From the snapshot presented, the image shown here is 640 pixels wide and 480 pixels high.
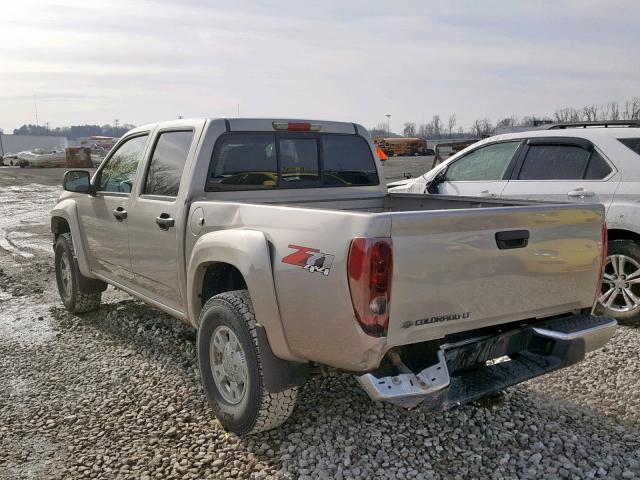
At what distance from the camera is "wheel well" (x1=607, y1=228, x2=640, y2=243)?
Result: 5.41 metres

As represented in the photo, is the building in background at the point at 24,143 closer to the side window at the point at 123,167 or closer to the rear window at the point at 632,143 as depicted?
the side window at the point at 123,167

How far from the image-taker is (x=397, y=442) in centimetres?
343

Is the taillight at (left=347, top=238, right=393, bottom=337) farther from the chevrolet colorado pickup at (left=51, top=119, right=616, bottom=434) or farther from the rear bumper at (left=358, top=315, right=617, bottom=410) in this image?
the rear bumper at (left=358, top=315, right=617, bottom=410)

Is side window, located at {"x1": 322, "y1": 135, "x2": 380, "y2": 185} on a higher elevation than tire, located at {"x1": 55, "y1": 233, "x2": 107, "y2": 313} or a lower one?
higher

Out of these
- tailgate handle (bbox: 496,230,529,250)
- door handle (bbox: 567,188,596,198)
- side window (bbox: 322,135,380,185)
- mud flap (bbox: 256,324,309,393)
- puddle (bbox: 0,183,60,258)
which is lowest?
puddle (bbox: 0,183,60,258)

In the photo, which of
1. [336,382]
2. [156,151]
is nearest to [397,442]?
[336,382]

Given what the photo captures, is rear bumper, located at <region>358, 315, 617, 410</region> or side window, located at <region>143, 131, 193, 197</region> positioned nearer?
rear bumper, located at <region>358, 315, 617, 410</region>

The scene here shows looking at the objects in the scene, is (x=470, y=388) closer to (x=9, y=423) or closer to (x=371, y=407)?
(x=371, y=407)

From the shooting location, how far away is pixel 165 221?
164 inches

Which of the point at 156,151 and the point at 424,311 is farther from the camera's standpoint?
the point at 156,151

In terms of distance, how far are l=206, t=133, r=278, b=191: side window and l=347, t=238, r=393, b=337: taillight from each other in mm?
1785

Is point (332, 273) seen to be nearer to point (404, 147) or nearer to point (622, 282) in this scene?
point (622, 282)

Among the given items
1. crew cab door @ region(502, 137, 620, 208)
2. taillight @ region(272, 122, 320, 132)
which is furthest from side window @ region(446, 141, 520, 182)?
taillight @ region(272, 122, 320, 132)

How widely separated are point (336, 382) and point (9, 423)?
2197mm
